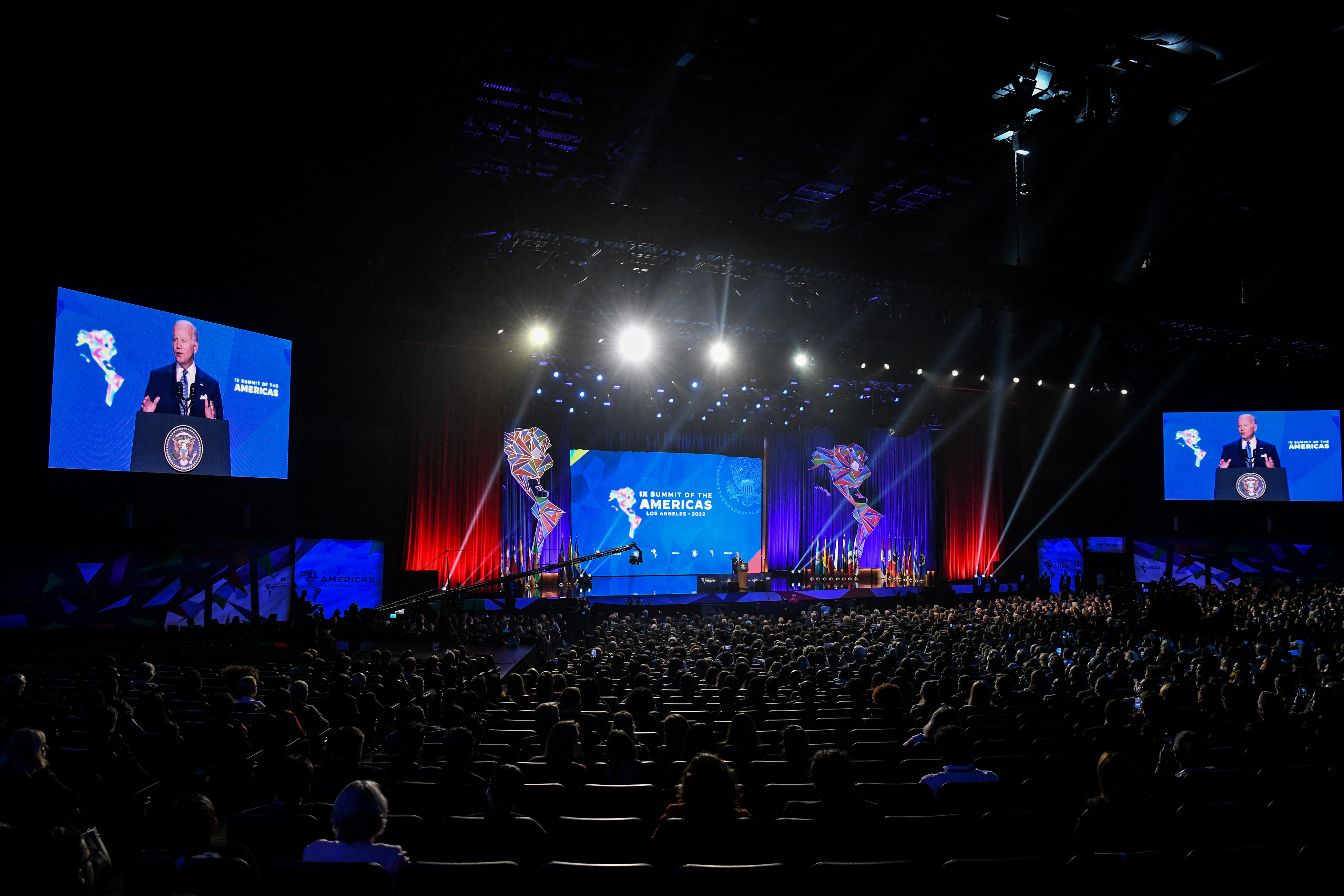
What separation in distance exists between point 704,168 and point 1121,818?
13185 mm

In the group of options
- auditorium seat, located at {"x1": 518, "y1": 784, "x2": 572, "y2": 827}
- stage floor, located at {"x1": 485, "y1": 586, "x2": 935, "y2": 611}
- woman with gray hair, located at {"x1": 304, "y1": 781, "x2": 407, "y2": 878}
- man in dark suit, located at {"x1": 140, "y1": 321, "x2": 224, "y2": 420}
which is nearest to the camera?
woman with gray hair, located at {"x1": 304, "y1": 781, "x2": 407, "y2": 878}

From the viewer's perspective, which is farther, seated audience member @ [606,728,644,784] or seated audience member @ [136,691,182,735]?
seated audience member @ [136,691,182,735]

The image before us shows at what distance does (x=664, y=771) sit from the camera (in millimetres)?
5613

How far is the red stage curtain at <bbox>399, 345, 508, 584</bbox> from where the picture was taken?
73.3 ft

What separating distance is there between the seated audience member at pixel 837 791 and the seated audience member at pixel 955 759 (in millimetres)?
1288

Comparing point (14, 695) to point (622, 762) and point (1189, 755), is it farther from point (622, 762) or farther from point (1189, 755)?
point (1189, 755)

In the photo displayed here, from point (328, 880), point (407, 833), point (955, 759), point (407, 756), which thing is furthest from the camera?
point (407, 756)

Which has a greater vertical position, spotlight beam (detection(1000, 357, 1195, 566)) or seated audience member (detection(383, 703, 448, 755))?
spotlight beam (detection(1000, 357, 1195, 566))

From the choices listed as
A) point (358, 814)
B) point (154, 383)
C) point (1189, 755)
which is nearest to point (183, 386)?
point (154, 383)

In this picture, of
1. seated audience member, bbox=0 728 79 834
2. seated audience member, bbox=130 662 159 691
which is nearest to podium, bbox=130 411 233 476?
seated audience member, bbox=130 662 159 691

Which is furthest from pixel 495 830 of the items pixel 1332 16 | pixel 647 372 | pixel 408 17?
pixel 647 372

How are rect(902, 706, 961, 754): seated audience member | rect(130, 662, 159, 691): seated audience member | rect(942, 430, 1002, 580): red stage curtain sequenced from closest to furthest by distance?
rect(902, 706, 961, 754): seated audience member → rect(130, 662, 159, 691): seated audience member → rect(942, 430, 1002, 580): red stage curtain

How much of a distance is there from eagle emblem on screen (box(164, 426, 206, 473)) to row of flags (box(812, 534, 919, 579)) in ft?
70.5

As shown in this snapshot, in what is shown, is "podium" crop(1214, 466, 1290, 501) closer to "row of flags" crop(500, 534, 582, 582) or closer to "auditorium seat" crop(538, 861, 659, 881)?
"row of flags" crop(500, 534, 582, 582)
